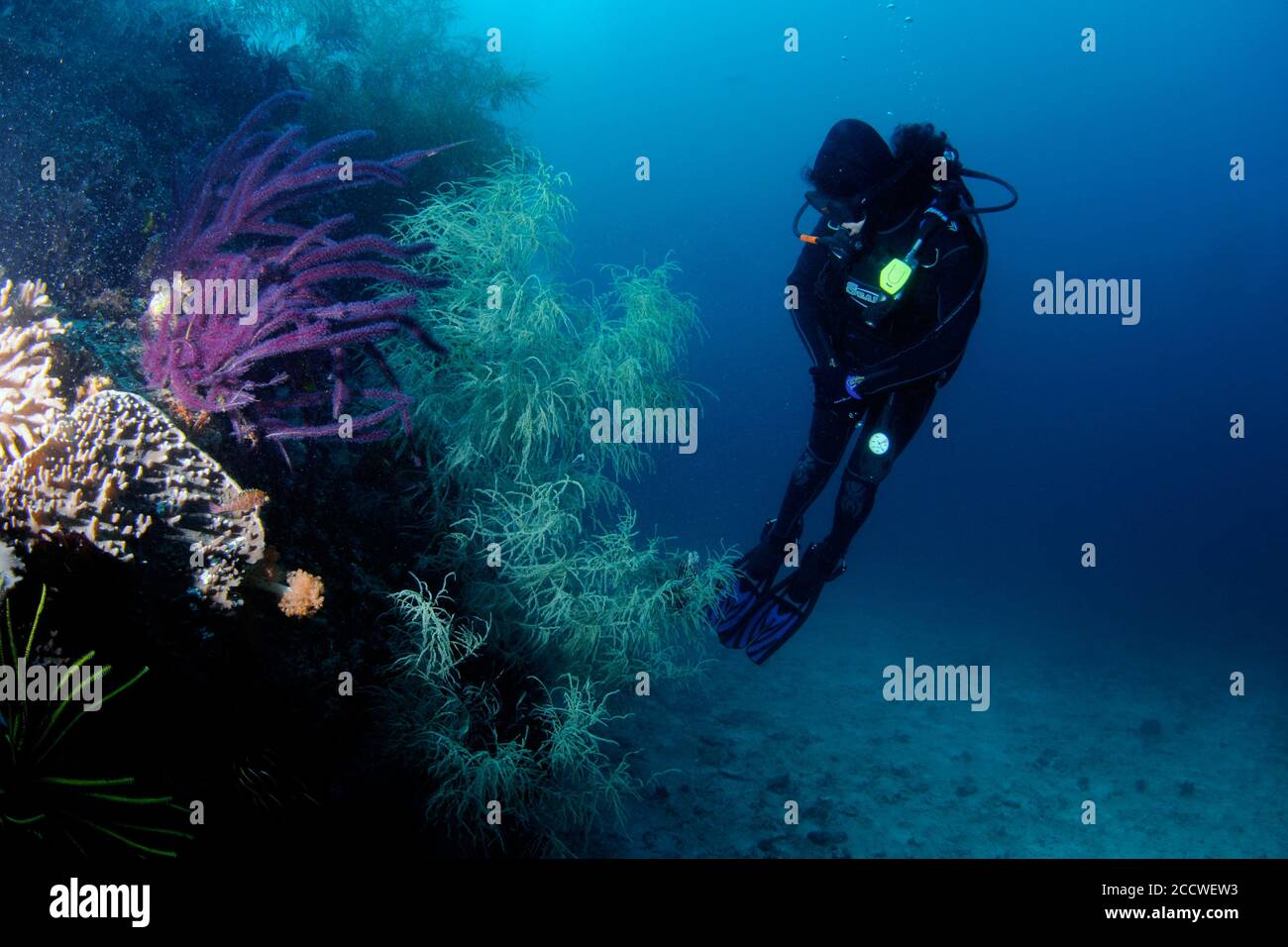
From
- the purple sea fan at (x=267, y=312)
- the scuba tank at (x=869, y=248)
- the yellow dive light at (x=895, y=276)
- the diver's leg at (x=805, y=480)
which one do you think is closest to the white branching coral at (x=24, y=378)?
the purple sea fan at (x=267, y=312)

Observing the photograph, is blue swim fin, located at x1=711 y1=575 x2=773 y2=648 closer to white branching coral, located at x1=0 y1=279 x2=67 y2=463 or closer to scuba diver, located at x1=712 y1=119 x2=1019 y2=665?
scuba diver, located at x1=712 y1=119 x2=1019 y2=665

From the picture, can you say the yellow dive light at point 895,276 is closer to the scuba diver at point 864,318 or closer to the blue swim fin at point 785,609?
the scuba diver at point 864,318

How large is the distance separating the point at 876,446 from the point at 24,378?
217 inches

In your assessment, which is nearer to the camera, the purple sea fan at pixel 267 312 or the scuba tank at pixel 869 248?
the purple sea fan at pixel 267 312

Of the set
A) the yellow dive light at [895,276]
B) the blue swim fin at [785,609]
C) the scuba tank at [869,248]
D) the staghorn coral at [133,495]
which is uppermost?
the scuba tank at [869,248]

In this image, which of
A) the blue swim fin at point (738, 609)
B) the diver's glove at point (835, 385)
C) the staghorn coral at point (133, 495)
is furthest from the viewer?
the blue swim fin at point (738, 609)

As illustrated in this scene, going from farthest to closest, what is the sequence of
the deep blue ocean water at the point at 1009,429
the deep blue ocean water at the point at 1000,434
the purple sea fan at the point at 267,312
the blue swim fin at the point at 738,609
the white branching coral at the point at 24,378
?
the deep blue ocean water at the point at 1009,429 < the deep blue ocean water at the point at 1000,434 < the blue swim fin at the point at 738,609 < the purple sea fan at the point at 267,312 < the white branching coral at the point at 24,378

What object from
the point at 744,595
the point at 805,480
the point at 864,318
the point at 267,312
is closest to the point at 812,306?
the point at 864,318

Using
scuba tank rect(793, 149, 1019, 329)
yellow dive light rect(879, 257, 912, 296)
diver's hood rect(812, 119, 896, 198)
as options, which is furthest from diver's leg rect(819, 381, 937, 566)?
diver's hood rect(812, 119, 896, 198)

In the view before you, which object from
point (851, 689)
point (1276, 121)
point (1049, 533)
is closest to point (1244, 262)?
point (1276, 121)

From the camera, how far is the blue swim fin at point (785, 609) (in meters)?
5.87

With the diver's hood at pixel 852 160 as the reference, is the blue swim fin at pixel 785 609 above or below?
below

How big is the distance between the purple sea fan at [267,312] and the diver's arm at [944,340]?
349cm

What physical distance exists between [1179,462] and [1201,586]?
54.7 m
